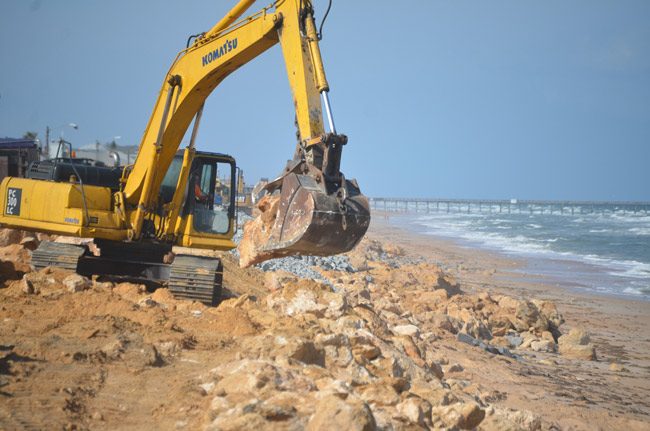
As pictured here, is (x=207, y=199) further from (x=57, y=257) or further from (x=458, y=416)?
(x=458, y=416)

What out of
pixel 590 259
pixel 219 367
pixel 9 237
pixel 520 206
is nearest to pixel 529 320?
pixel 219 367

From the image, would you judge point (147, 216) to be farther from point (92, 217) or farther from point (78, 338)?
point (78, 338)

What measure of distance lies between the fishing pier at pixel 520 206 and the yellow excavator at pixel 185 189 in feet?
334

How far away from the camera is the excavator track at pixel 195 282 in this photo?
908cm

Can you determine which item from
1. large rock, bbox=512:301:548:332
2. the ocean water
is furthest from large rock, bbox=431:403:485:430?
the ocean water

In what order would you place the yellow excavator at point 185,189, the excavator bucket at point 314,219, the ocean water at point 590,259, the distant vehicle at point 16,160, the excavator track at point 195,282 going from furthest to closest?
the ocean water at point 590,259
the distant vehicle at point 16,160
the excavator track at point 195,282
the yellow excavator at point 185,189
the excavator bucket at point 314,219

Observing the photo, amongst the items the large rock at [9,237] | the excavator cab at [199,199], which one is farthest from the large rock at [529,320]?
the large rock at [9,237]

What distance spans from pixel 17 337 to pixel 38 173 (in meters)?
4.96

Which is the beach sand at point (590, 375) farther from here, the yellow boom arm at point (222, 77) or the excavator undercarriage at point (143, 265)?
the yellow boom arm at point (222, 77)

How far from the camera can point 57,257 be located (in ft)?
31.5

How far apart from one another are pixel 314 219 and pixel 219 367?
1.75 meters

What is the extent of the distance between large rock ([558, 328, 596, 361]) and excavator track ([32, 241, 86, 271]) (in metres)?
8.29

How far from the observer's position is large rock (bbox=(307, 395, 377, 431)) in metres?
3.85

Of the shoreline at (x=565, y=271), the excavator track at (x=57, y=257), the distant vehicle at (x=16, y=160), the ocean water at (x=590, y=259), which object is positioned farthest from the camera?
the ocean water at (x=590, y=259)
